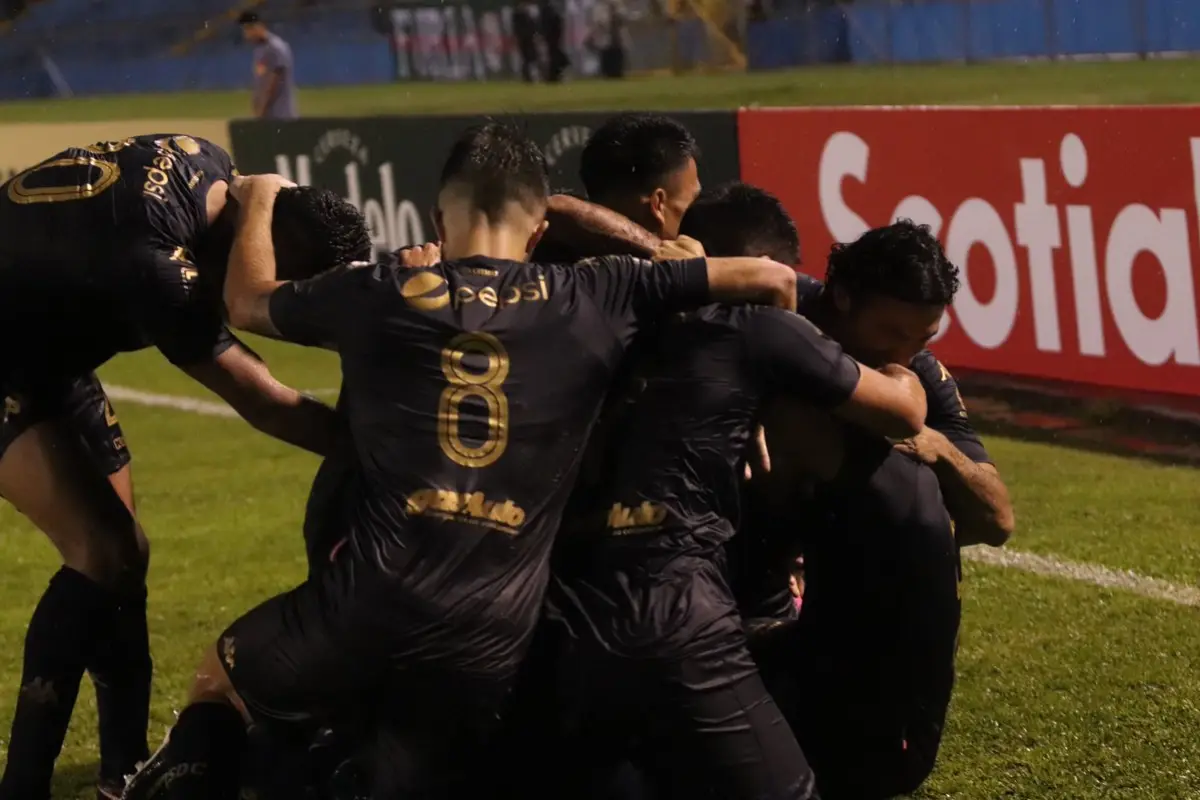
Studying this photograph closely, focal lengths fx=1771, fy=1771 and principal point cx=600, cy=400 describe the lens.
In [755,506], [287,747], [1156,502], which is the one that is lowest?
[1156,502]

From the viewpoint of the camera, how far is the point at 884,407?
10.6 feet

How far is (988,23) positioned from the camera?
642 inches

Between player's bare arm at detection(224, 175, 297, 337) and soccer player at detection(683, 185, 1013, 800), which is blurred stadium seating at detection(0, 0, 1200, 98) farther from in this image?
player's bare arm at detection(224, 175, 297, 337)

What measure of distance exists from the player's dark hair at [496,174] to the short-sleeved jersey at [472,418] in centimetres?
17

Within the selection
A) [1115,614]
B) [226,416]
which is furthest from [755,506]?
[226,416]

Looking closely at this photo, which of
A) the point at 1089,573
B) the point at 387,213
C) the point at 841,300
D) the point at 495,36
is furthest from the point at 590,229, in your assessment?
the point at 495,36

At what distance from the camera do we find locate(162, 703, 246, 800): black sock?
132 inches

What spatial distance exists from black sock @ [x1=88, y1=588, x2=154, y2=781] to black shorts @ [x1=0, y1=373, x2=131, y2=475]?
358mm

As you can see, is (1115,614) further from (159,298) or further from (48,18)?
(48,18)

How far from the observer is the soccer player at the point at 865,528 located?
345 cm

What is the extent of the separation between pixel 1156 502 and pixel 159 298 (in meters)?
4.30

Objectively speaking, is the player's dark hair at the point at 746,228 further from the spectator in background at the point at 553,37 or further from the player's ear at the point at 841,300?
the spectator in background at the point at 553,37

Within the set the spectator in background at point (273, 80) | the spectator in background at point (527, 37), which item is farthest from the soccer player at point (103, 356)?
the spectator in background at point (527, 37)

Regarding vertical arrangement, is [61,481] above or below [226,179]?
below
